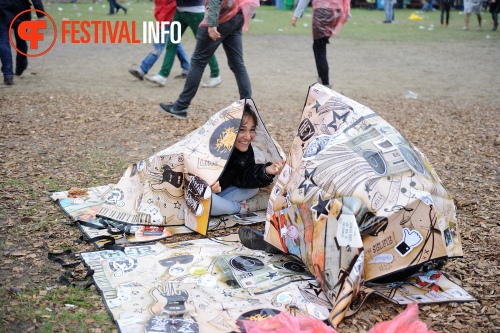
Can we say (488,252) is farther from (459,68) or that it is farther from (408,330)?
(459,68)

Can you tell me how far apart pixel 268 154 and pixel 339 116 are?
1119 mm

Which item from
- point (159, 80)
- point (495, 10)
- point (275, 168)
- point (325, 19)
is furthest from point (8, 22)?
point (495, 10)

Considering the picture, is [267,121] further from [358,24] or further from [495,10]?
[495,10]

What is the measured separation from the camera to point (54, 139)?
634 cm

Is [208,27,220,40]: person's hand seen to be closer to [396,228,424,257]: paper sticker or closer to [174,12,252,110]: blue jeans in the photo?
[174,12,252,110]: blue jeans

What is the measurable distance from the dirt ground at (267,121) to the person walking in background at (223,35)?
2.01 feet

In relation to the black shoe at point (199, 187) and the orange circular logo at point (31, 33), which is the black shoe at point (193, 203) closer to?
the black shoe at point (199, 187)

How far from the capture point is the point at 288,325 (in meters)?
2.84

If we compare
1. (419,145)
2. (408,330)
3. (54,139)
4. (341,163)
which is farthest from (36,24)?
(408,330)

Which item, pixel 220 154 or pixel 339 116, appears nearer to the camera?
pixel 339 116

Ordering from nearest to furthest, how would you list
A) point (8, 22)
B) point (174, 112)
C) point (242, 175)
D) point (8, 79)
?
point (242, 175), point (174, 112), point (8, 22), point (8, 79)

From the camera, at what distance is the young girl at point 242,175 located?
430cm

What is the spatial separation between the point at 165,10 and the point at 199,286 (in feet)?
17.9

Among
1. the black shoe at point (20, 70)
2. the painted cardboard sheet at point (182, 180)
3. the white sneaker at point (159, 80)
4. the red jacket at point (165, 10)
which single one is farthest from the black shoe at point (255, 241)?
the black shoe at point (20, 70)
